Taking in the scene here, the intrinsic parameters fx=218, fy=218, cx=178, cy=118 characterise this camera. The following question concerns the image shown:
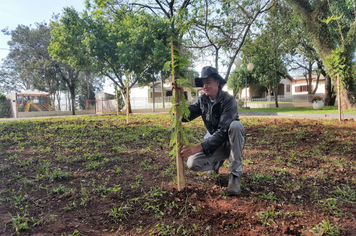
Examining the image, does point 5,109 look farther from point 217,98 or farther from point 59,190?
point 217,98

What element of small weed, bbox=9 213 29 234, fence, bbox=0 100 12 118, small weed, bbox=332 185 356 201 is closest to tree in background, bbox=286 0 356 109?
small weed, bbox=332 185 356 201

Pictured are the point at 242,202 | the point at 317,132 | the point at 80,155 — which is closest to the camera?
the point at 242,202

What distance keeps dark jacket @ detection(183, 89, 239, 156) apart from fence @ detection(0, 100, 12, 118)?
3058 cm

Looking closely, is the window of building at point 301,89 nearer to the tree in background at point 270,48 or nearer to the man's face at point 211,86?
the tree in background at point 270,48

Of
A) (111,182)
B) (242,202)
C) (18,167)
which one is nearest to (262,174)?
(242,202)

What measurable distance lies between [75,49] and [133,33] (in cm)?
492

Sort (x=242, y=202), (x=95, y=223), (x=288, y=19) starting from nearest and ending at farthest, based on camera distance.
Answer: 1. (x=95, y=223)
2. (x=242, y=202)
3. (x=288, y=19)

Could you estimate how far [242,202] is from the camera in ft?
7.48

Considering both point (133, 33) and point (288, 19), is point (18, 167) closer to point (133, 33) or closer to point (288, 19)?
point (133, 33)

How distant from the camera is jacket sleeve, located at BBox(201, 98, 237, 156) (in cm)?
244

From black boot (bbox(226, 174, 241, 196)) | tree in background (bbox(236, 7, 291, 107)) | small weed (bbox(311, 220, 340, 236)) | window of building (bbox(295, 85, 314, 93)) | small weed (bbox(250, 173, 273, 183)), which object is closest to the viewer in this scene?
small weed (bbox(311, 220, 340, 236))

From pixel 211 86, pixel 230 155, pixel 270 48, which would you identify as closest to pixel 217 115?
pixel 211 86

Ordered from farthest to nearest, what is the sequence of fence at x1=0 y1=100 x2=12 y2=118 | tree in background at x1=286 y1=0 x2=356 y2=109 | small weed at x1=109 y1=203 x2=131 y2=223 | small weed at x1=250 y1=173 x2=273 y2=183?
fence at x1=0 y1=100 x2=12 y2=118 < tree in background at x1=286 y1=0 x2=356 y2=109 < small weed at x1=250 y1=173 x2=273 y2=183 < small weed at x1=109 y1=203 x2=131 y2=223

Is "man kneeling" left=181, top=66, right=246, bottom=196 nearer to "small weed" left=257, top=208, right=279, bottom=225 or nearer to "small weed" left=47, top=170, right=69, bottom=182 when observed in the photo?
"small weed" left=257, top=208, right=279, bottom=225
